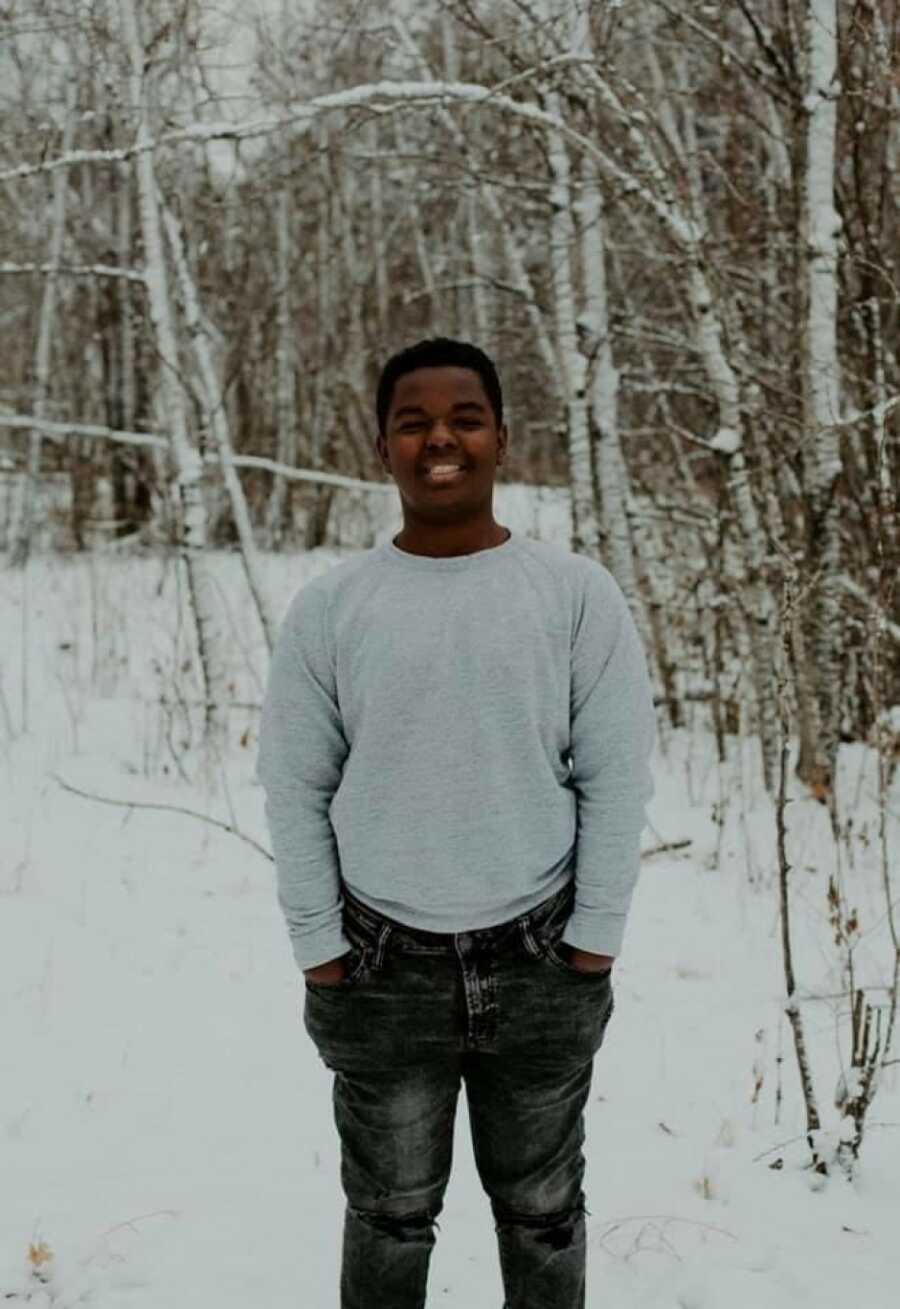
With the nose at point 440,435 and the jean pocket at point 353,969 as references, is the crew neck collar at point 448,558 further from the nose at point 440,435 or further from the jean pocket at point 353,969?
the jean pocket at point 353,969

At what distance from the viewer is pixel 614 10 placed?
468 centimetres

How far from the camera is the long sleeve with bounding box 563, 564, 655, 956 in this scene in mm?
1688

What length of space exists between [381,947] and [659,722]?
5788 mm

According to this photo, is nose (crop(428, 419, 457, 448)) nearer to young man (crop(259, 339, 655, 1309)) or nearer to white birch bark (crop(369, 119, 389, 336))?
young man (crop(259, 339, 655, 1309))

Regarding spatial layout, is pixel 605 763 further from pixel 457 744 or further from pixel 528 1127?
pixel 528 1127

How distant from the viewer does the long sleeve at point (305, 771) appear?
1695mm

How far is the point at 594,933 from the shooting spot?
1683mm

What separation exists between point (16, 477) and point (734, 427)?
10517mm

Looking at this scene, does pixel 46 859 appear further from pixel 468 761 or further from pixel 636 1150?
pixel 468 761

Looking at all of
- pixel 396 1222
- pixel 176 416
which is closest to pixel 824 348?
pixel 176 416

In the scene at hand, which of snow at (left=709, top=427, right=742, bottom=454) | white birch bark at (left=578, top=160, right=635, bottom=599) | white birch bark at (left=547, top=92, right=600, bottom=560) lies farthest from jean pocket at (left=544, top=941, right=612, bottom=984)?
white birch bark at (left=547, top=92, right=600, bottom=560)

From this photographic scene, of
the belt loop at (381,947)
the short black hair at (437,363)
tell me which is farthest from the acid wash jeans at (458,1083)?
the short black hair at (437,363)

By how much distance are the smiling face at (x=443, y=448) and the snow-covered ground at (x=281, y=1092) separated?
5.37 feet

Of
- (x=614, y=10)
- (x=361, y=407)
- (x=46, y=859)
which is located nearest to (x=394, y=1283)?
(x=46, y=859)
